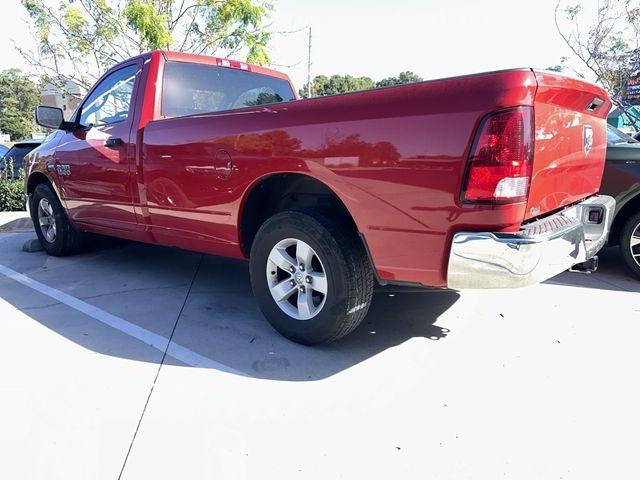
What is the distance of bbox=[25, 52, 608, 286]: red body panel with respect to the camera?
7.45 ft

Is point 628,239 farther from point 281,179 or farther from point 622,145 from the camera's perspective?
point 281,179

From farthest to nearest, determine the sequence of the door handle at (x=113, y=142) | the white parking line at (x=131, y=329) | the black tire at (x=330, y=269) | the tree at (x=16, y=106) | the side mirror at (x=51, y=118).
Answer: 1. the tree at (x=16, y=106)
2. the side mirror at (x=51, y=118)
3. the door handle at (x=113, y=142)
4. the white parking line at (x=131, y=329)
5. the black tire at (x=330, y=269)

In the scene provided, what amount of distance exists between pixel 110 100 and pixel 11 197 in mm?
6055

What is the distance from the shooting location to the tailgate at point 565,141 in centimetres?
235

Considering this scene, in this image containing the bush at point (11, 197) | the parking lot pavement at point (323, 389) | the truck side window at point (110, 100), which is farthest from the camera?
the bush at point (11, 197)

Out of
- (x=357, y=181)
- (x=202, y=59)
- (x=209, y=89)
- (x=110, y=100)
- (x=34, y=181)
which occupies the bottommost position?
(x=34, y=181)

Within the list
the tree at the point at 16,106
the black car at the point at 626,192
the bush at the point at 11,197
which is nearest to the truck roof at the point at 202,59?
the black car at the point at 626,192

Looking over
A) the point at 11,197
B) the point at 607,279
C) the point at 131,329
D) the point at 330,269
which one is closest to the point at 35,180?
the point at 131,329

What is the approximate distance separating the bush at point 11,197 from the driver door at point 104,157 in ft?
16.8

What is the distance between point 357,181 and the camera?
8.62 feet

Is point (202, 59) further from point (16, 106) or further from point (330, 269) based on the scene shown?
point (16, 106)

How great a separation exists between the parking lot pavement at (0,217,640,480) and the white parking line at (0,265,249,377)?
0.02 m

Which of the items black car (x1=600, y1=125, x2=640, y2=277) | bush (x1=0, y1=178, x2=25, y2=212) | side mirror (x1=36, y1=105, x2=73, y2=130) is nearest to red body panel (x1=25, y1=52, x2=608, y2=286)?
black car (x1=600, y1=125, x2=640, y2=277)

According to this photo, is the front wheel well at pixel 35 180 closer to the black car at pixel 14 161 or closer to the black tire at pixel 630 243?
the black car at pixel 14 161
